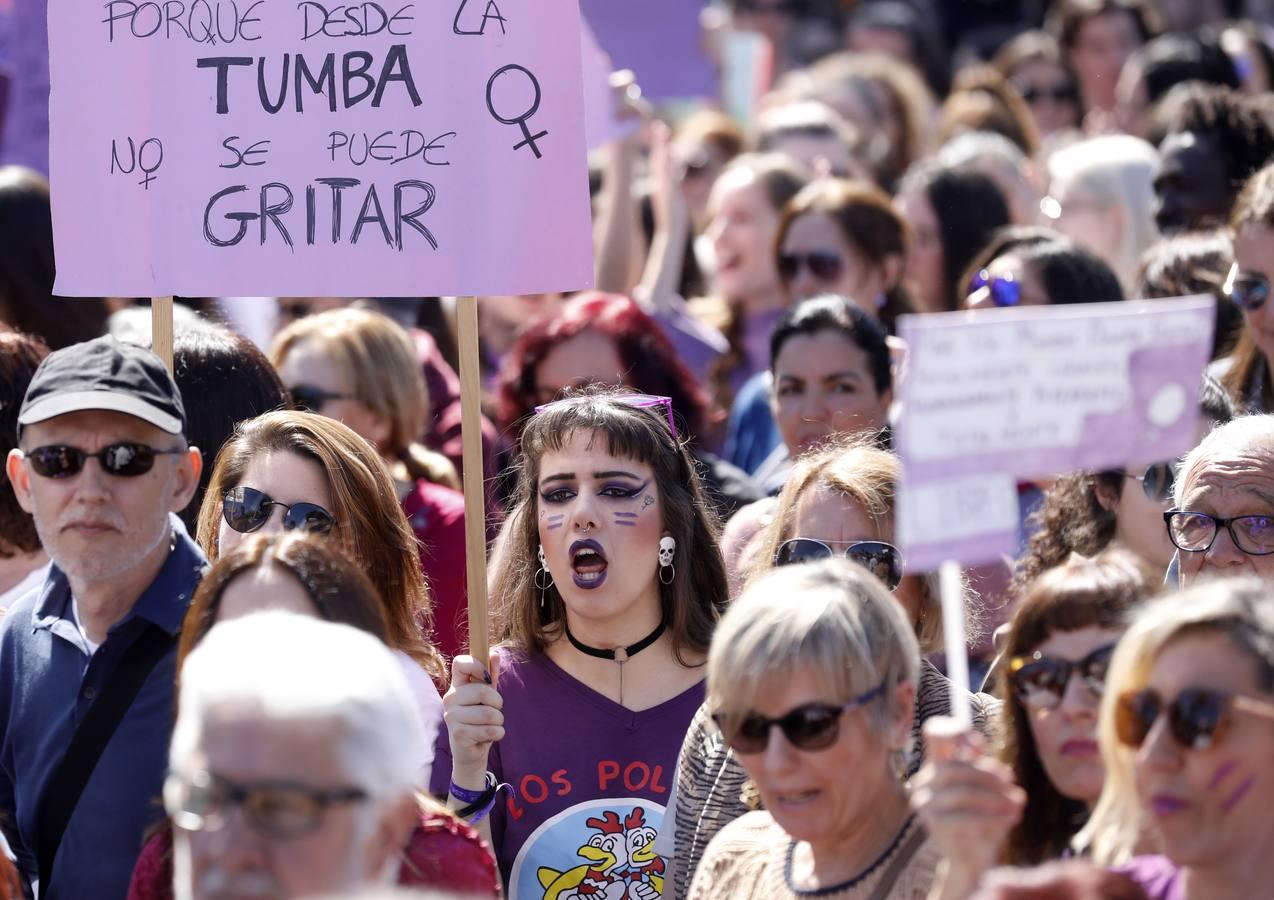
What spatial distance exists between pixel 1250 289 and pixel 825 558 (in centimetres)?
154

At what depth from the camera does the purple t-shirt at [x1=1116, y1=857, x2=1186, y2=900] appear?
256 centimetres

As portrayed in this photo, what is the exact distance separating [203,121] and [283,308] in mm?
3004

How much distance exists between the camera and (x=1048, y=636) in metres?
2.86

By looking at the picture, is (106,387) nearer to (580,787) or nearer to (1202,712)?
(580,787)

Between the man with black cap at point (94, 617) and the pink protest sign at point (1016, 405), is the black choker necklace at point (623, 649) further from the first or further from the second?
the pink protest sign at point (1016, 405)

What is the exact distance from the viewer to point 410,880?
290cm

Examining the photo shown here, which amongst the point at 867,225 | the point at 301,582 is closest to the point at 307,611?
the point at 301,582

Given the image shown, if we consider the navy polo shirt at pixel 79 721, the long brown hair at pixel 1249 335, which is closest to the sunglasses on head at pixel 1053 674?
the navy polo shirt at pixel 79 721

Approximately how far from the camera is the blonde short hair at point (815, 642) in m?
2.75

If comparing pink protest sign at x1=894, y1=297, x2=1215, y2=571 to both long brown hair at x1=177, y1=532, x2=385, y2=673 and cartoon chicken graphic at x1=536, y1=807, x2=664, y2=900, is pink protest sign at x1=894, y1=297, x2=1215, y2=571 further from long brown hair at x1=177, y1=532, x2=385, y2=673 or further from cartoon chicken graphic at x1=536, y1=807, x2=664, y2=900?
cartoon chicken graphic at x1=536, y1=807, x2=664, y2=900

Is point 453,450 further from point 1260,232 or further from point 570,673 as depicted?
point 1260,232

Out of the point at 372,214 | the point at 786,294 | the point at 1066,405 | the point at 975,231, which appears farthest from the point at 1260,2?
the point at 1066,405

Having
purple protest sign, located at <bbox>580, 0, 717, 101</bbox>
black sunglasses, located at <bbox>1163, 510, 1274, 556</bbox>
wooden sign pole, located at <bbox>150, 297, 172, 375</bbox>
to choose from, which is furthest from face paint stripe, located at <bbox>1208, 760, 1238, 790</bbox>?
purple protest sign, located at <bbox>580, 0, 717, 101</bbox>

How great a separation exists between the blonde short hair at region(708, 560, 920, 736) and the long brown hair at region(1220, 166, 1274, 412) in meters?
2.13
